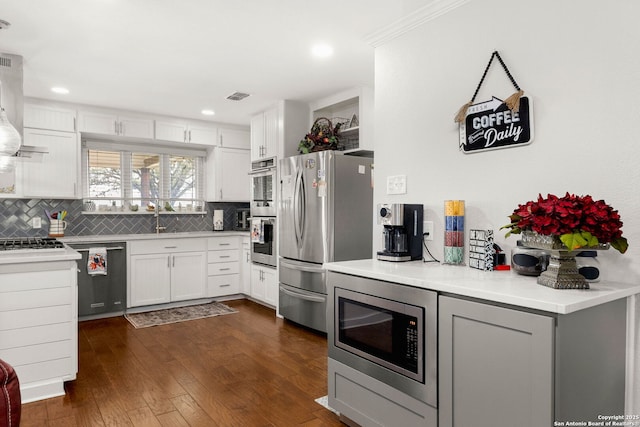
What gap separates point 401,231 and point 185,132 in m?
3.98

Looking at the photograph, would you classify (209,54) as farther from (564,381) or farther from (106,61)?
(564,381)

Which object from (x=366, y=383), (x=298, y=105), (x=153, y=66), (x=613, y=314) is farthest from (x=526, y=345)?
(x=298, y=105)

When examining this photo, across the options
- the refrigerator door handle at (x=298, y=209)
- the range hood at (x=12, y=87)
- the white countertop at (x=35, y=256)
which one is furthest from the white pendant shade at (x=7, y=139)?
the refrigerator door handle at (x=298, y=209)

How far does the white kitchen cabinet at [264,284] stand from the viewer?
4781mm

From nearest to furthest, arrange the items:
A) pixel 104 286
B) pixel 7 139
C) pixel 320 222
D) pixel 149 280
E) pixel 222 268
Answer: pixel 7 139, pixel 320 222, pixel 104 286, pixel 149 280, pixel 222 268

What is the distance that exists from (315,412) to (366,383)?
54cm

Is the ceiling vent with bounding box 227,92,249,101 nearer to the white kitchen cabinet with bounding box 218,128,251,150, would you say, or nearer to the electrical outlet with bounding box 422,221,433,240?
the white kitchen cabinet with bounding box 218,128,251,150

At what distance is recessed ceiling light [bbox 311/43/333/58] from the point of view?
3.15 m

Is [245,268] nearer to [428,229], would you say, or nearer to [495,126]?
[428,229]

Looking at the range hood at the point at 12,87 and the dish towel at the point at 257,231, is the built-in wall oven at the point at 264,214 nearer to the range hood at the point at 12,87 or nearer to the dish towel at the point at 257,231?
the dish towel at the point at 257,231

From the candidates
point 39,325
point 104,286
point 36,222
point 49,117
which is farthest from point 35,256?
point 49,117

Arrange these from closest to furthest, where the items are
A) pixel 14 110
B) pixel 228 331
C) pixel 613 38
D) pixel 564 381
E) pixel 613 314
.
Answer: pixel 564 381, pixel 613 314, pixel 613 38, pixel 14 110, pixel 228 331

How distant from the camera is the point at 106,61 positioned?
3.41 metres

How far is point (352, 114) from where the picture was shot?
180 inches
